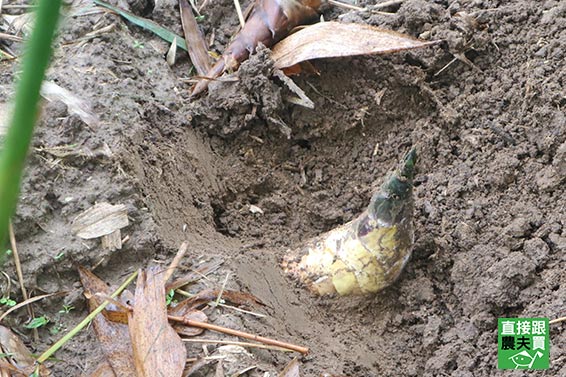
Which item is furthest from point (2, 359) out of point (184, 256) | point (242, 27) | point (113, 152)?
point (242, 27)

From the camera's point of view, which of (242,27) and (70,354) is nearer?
(70,354)

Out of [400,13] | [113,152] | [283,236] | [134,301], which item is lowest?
[283,236]

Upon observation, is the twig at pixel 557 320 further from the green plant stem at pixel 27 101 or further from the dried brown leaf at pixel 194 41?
the green plant stem at pixel 27 101

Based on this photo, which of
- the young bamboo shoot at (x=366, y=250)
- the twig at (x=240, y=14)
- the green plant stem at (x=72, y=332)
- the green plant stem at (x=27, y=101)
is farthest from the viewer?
the twig at (x=240, y=14)

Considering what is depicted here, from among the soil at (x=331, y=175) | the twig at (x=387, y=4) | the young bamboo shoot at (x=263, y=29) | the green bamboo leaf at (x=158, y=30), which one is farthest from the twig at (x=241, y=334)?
the twig at (x=387, y=4)

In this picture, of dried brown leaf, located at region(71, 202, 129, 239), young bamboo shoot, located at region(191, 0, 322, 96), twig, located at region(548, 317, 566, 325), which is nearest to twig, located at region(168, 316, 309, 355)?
dried brown leaf, located at region(71, 202, 129, 239)

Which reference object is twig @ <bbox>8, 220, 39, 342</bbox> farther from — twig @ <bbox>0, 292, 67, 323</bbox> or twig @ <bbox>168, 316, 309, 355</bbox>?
twig @ <bbox>168, 316, 309, 355</bbox>

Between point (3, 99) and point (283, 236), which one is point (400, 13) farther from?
point (3, 99)
